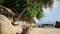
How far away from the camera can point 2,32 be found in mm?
5859

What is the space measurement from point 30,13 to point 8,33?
44.1 feet

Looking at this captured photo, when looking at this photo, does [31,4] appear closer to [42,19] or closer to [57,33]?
[42,19]

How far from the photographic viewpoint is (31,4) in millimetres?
19719

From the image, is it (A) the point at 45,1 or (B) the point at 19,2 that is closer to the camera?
(B) the point at 19,2

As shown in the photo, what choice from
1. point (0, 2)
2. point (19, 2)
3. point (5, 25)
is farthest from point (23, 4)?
point (5, 25)

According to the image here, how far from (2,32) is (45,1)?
16.2m

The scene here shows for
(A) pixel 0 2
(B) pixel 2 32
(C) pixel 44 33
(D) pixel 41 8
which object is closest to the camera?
(B) pixel 2 32

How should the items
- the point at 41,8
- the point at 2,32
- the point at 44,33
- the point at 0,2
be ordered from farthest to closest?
the point at 41,8 < the point at 0,2 < the point at 44,33 < the point at 2,32

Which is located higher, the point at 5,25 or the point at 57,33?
the point at 5,25

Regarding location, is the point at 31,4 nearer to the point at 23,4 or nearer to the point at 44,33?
the point at 23,4

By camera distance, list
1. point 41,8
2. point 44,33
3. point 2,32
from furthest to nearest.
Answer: point 41,8 → point 44,33 → point 2,32

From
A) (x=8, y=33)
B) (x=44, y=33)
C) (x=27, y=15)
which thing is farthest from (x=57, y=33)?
(x=27, y=15)

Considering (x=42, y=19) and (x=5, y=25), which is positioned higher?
(x=5, y=25)

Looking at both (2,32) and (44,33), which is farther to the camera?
(44,33)
